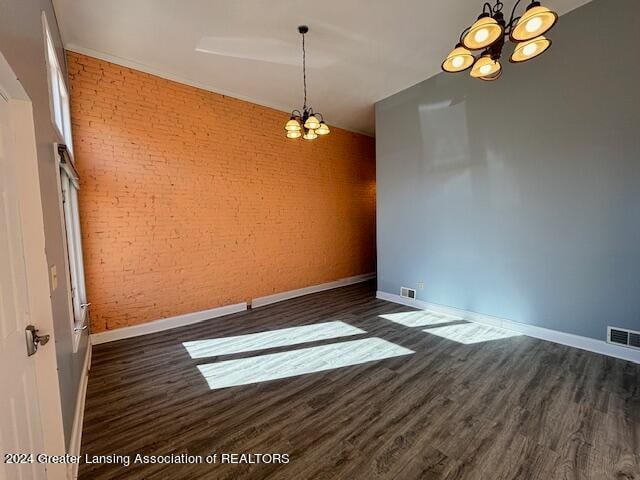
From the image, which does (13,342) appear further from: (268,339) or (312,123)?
(312,123)

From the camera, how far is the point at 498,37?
184 centimetres

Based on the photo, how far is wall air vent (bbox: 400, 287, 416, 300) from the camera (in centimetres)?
480

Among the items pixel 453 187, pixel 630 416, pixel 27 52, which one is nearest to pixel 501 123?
pixel 453 187

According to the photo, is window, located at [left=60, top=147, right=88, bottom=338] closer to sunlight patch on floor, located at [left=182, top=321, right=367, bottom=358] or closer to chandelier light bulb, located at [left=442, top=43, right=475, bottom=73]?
sunlight patch on floor, located at [left=182, top=321, right=367, bottom=358]

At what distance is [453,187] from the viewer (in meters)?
4.17

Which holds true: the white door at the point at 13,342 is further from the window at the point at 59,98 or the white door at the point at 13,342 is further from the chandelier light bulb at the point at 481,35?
the chandelier light bulb at the point at 481,35

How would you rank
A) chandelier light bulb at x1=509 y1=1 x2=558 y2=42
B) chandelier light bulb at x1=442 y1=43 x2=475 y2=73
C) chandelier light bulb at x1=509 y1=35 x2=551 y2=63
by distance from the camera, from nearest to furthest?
chandelier light bulb at x1=509 y1=1 x2=558 y2=42 → chandelier light bulb at x1=509 y1=35 x2=551 y2=63 → chandelier light bulb at x1=442 y1=43 x2=475 y2=73

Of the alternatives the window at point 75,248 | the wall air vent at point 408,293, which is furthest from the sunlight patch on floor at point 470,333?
the window at point 75,248

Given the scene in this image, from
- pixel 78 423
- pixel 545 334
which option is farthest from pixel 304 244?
pixel 78 423

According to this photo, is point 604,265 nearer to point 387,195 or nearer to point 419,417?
point 419,417

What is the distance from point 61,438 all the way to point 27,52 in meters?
2.03

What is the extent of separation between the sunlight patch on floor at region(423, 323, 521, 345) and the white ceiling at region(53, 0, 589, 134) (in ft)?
12.1

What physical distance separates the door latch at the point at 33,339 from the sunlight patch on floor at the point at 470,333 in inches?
147

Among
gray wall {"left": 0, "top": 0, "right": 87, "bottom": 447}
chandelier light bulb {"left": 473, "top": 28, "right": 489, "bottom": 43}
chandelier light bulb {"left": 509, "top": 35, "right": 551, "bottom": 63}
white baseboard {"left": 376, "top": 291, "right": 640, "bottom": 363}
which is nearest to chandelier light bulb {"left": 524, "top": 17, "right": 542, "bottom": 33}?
chandelier light bulb {"left": 509, "top": 35, "right": 551, "bottom": 63}
